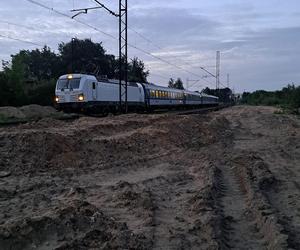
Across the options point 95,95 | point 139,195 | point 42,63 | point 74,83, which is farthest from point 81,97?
point 42,63

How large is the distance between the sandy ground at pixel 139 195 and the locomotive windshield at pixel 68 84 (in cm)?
1734

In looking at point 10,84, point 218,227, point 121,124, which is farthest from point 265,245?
point 10,84

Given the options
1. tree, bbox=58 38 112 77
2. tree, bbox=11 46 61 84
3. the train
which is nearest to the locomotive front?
the train

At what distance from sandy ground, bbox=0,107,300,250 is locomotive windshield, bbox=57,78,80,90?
56.9 feet

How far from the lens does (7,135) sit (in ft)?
51.1

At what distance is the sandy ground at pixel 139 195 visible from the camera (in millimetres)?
7246

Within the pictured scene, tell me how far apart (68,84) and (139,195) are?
89.7ft

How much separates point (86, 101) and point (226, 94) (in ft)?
370

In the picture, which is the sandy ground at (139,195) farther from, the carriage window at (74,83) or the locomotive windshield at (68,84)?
the locomotive windshield at (68,84)

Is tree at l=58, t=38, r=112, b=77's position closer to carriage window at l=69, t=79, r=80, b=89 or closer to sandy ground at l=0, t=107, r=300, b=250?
carriage window at l=69, t=79, r=80, b=89

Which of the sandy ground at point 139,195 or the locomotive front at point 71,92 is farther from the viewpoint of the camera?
the locomotive front at point 71,92

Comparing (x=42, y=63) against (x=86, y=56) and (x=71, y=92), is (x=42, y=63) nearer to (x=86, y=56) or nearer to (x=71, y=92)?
(x=86, y=56)

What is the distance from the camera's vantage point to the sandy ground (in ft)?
23.8

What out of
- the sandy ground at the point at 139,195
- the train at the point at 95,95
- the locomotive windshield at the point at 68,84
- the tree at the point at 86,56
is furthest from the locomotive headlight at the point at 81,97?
the tree at the point at 86,56
